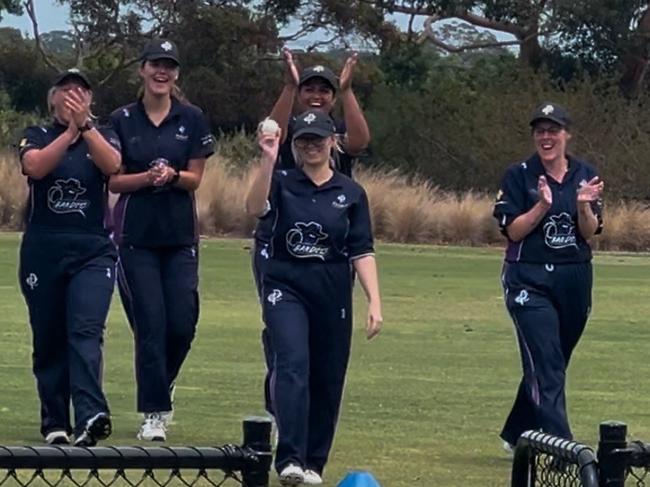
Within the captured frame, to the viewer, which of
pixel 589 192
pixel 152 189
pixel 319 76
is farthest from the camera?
pixel 152 189

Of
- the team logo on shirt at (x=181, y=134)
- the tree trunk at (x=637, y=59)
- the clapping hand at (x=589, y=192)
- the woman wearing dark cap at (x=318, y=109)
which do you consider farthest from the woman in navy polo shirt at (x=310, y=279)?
the tree trunk at (x=637, y=59)

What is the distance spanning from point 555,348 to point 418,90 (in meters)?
40.0

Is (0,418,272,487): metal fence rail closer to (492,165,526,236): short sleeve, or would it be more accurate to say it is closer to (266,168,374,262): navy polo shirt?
(266,168,374,262): navy polo shirt

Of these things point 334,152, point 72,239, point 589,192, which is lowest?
point 72,239

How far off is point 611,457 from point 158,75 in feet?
18.0

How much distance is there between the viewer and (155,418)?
9297mm

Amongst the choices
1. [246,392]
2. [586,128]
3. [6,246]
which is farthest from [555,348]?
[586,128]

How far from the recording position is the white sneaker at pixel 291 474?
7.82m

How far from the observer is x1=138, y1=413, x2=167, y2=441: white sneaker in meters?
9.19

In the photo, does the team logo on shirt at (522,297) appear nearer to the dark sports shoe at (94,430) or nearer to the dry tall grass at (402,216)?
the dark sports shoe at (94,430)

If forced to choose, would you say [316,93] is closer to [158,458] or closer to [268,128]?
[268,128]

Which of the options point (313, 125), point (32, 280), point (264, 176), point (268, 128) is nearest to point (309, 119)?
point (313, 125)

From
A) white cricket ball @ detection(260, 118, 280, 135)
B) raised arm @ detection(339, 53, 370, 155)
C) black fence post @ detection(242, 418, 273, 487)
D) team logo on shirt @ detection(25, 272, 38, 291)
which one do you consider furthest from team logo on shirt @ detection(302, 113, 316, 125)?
black fence post @ detection(242, 418, 273, 487)

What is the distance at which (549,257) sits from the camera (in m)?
8.69
